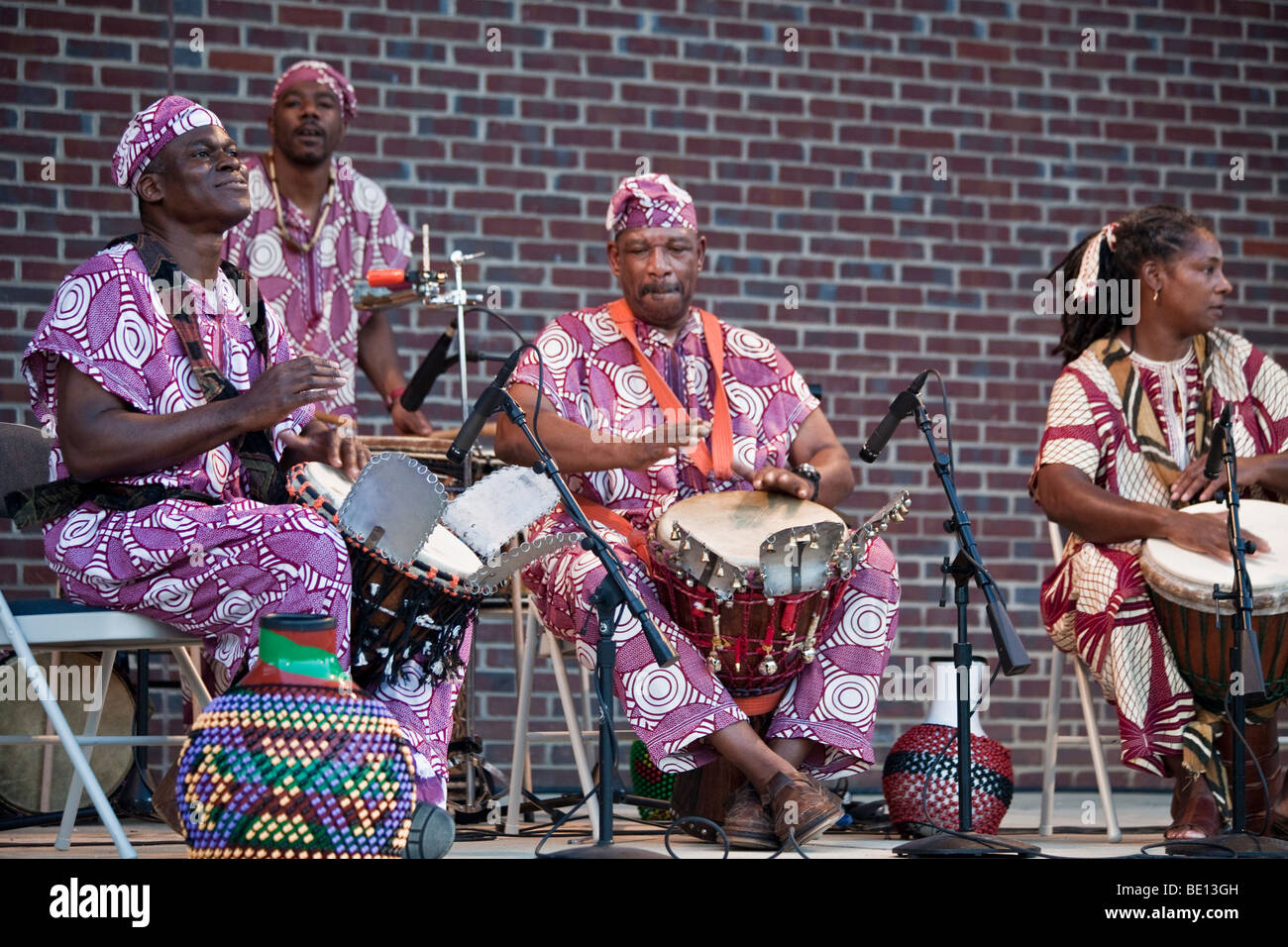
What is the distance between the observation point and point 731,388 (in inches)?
191

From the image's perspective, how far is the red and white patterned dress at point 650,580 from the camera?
423 centimetres

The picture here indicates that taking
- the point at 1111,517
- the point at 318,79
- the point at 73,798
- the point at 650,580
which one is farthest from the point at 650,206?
the point at 73,798

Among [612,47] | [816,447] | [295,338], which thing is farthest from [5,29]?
[816,447]

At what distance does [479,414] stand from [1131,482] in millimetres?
2193

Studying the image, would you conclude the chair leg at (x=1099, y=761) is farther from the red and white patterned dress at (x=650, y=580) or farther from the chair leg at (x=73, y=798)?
the chair leg at (x=73, y=798)

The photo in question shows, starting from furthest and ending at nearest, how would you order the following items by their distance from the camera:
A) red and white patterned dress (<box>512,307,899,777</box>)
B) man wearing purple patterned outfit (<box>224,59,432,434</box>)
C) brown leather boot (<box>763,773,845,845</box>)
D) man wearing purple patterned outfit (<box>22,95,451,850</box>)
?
1. man wearing purple patterned outfit (<box>224,59,432,434</box>)
2. red and white patterned dress (<box>512,307,899,777</box>)
3. brown leather boot (<box>763,773,845,845</box>)
4. man wearing purple patterned outfit (<box>22,95,451,850</box>)

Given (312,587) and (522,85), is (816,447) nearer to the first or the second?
(312,587)

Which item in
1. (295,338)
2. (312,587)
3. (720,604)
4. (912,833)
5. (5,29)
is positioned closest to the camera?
(312,587)

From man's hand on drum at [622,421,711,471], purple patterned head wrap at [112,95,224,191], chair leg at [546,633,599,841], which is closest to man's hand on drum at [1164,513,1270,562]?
man's hand on drum at [622,421,711,471]

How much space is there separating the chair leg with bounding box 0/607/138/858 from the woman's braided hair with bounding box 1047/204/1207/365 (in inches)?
123

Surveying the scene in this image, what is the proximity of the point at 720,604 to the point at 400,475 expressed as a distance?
2.89 ft

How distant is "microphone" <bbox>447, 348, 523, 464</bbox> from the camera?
3404mm

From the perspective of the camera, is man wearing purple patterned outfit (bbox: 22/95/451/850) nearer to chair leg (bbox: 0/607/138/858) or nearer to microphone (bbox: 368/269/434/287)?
chair leg (bbox: 0/607/138/858)

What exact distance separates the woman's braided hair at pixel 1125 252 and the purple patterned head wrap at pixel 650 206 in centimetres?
124
